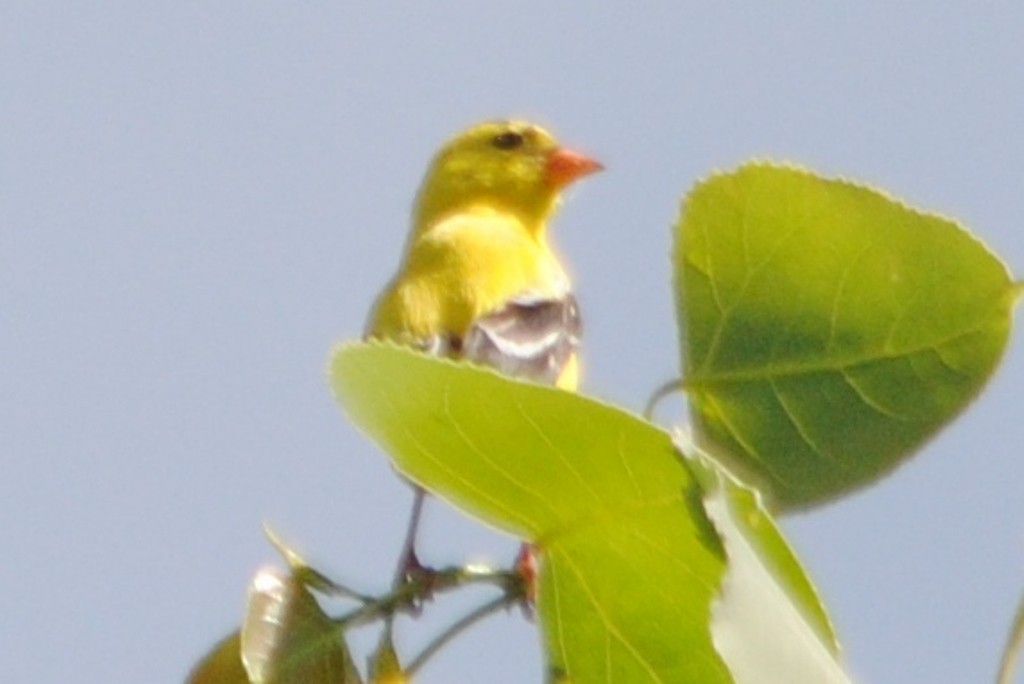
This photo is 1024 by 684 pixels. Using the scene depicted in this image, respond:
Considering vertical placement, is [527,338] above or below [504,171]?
below

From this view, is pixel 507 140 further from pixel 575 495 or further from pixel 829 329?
pixel 575 495

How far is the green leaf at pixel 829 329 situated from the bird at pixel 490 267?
119cm

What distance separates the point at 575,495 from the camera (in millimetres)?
1677

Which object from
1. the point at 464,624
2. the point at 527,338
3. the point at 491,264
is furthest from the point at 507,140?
the point at 464,624

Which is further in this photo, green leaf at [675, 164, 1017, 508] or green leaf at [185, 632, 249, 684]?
green leaf at [185, 632, 249, 684]

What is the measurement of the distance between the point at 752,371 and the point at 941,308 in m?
0.22

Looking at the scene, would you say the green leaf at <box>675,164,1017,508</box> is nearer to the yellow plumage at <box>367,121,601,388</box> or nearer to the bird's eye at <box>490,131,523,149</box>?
the yellow plumage at <box>367,121,601,388</box>

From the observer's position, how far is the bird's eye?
7.37 meters

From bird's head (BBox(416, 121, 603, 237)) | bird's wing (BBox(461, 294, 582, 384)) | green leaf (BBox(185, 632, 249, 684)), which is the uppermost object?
bird's head (BBox(416, 121, 603, 237))

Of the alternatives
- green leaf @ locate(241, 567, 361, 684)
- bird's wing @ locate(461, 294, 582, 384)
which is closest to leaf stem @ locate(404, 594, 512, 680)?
green leaf @ locate(241, 567, 361, 684)

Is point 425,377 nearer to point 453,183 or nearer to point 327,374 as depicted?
point 327,374

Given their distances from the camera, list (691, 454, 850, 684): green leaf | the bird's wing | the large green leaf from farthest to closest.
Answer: the bird's wing
the large green leaf
(691, 454, 850, 684): green leaf

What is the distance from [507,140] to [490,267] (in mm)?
1738

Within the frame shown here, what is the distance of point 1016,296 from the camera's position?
72.1 inches
